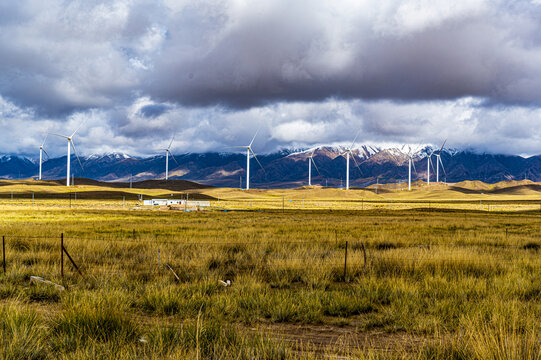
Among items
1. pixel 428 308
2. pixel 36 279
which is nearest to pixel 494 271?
pixel 428 308

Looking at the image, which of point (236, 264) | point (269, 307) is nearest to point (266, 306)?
point (269, 307)

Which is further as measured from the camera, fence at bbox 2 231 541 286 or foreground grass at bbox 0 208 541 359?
fence at bbox 2 231 541 286

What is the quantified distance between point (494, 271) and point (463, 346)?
9.27m

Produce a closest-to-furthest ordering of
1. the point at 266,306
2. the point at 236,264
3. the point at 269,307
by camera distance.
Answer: the point at 269,307 < the point at 266,306 < the point at 236,264

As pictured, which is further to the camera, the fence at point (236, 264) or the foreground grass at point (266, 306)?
the fence at point (236, 264)

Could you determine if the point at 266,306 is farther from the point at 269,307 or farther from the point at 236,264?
the point at 236,264

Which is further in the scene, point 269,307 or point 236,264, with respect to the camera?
point 236,264

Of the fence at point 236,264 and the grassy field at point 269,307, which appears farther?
the fence at point 236,264

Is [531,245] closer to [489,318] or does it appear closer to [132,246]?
[489,318]

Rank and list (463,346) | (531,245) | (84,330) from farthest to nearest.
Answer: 1. (531,245)
2. (84,330)
3. (463,346)

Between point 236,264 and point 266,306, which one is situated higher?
point 266,306

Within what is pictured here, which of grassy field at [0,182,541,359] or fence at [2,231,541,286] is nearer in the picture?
grassy field at [0,182,541,359]

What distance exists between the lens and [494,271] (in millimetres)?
14172

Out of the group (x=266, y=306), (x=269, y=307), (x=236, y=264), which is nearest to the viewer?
(x=269, y=307)
